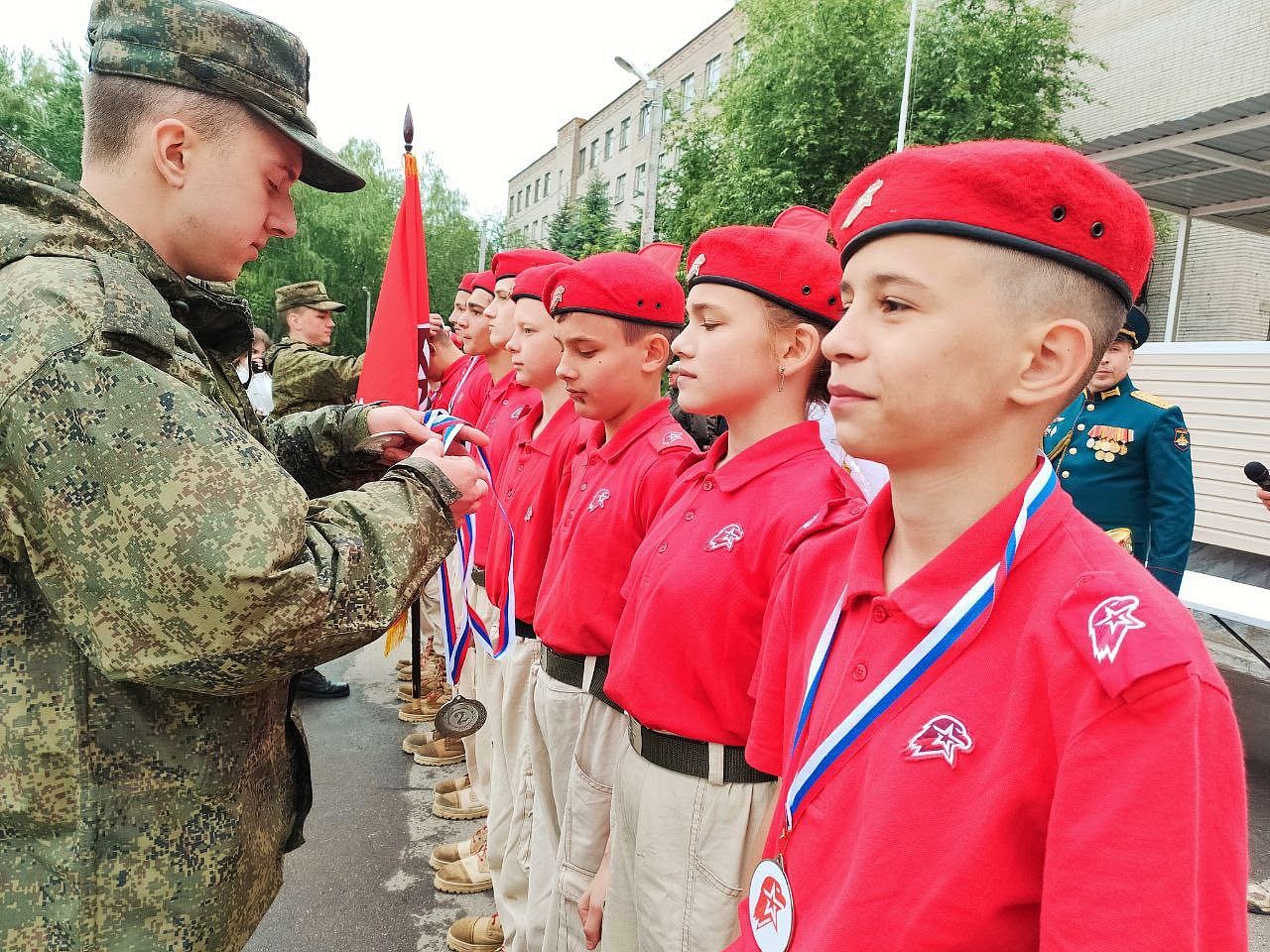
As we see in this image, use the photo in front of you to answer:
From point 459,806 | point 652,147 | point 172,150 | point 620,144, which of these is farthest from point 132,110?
point 620,144

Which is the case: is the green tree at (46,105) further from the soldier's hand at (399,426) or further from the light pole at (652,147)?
the soldier's hand at (399,426)

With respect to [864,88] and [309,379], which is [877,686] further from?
[864,88]

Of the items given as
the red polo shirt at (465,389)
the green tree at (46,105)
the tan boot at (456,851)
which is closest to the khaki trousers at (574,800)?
the tan boot at (456,851)

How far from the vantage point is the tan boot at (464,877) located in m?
3.59

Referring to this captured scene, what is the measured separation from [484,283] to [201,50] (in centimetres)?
440

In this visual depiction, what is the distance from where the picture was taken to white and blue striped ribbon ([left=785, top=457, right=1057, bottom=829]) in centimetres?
107

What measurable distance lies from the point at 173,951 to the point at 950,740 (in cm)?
134

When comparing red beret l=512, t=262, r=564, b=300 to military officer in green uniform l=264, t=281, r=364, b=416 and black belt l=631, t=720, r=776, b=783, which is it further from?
black belt l=631, t=720, r=776, b=783

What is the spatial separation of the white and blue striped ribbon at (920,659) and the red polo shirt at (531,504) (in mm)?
2101

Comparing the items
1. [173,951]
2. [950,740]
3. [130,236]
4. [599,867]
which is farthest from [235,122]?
[599,867]

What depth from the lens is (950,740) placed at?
40.6 inches

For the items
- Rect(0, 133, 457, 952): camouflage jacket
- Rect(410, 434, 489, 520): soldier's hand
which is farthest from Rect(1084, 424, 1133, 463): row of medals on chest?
Rect(0, 133, 457, 952): camouflage jacket

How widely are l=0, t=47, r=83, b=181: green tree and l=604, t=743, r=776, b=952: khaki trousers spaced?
99.1 feet

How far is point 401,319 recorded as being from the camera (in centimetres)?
341
